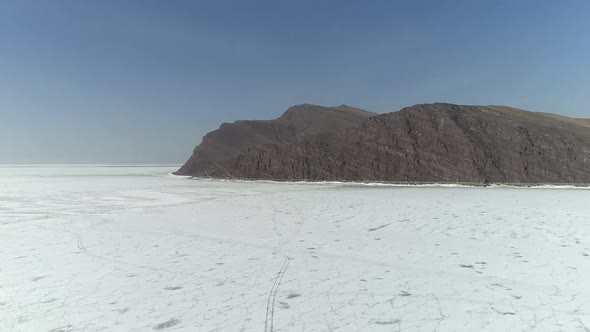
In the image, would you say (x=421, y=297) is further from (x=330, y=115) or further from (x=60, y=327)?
(x=330, y=115)

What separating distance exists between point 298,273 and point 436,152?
42.4 meters

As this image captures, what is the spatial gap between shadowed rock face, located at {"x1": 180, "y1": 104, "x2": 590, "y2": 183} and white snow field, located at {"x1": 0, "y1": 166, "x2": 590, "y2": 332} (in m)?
29.8

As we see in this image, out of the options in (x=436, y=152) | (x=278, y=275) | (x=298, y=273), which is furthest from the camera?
(x=436, y=152)

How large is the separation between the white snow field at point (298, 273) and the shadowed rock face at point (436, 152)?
29782 mm

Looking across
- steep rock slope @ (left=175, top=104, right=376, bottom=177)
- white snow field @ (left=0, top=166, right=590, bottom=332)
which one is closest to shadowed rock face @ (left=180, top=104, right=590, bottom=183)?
steep rock slope @ (left=175, top=104, right=376, bottom=177)

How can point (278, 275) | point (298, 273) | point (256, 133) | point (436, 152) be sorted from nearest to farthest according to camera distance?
point (278, 275) < point (298, 273) < point (436, 152) < point (256, 133)

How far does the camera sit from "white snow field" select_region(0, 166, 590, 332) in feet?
18.1

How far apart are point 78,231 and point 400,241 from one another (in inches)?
419

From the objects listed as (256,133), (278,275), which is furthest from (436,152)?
(256,133)

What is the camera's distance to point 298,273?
7.80m

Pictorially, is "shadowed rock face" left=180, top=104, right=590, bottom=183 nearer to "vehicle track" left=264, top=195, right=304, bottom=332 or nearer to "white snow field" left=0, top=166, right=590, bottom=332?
"white snow field" left=0, top=166, right=590, bottom=332

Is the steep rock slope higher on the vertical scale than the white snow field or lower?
higher

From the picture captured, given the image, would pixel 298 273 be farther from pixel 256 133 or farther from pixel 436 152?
pixel 256 133

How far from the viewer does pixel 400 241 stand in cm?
1074
